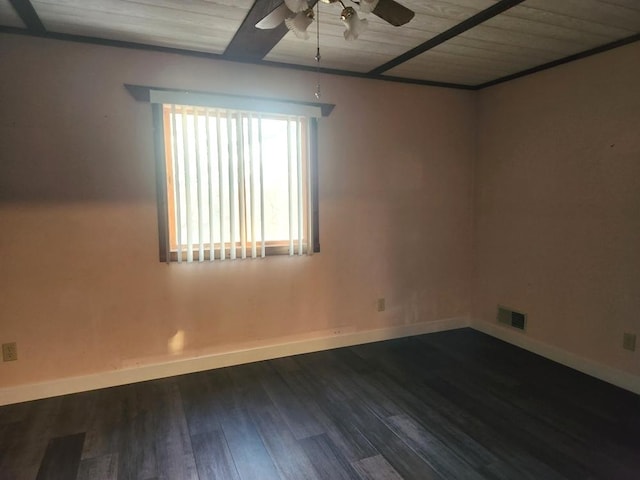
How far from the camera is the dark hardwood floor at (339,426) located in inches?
76.0

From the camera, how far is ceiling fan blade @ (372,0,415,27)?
1.62 metres

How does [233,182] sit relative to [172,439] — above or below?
above

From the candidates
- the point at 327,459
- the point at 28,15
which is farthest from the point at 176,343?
the point at 28,15

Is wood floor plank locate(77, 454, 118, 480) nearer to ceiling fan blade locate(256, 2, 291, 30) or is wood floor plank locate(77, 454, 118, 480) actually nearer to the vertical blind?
the vertical blind

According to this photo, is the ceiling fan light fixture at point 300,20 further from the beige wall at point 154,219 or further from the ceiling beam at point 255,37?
the beige wall at point 154,219

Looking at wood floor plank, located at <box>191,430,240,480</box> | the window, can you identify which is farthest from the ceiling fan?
wood floor plank, located at <box>191,430,240,480</box>

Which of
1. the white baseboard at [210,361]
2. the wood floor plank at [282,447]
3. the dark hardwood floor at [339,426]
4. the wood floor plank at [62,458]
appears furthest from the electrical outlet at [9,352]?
the wood floor plank at [282,447]

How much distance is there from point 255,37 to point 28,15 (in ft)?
4.08

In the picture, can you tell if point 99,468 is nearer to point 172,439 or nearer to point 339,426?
point 172,439

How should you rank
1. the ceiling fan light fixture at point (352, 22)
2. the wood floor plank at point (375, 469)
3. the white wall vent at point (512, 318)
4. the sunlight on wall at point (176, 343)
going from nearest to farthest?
the ceiling fan light fixture at point (352, 22)
the wood floor plank at point (375, 469)
the sunlight on wall at point (176, 343)
the white wall vent at point (512, 318)

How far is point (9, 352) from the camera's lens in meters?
2.51

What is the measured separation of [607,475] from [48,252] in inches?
132

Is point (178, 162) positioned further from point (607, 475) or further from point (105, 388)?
point (607, 475)

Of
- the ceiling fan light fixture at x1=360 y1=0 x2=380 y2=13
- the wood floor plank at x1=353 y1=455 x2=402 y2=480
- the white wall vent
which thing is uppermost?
the ceiling fan light fixture at x1=360 y1=0 x2=380 y2=13
